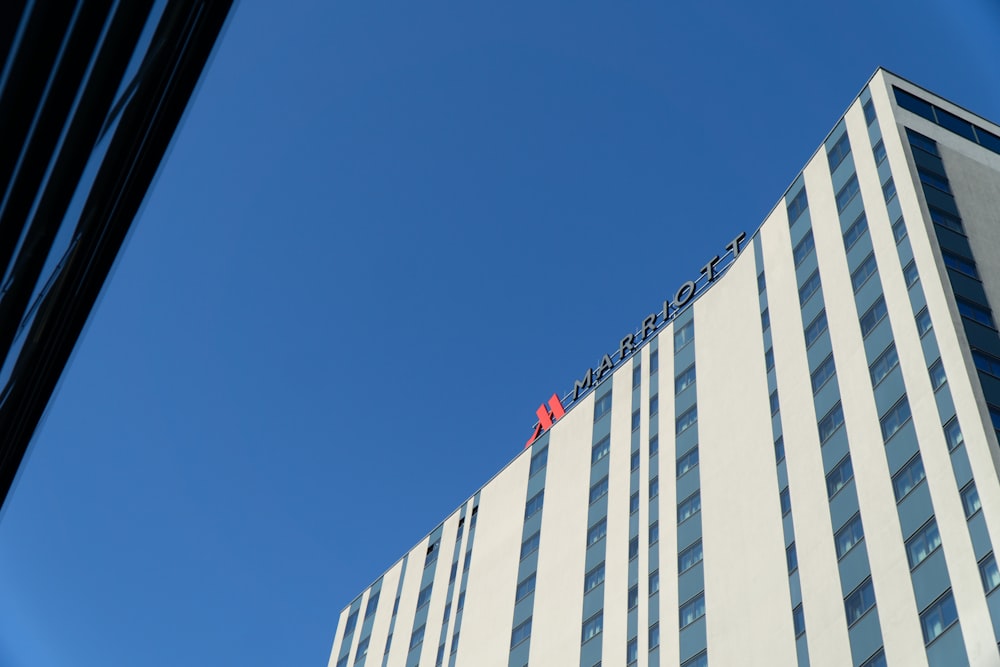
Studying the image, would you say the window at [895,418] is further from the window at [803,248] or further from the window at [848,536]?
the window at [803,248]

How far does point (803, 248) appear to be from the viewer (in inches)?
2263

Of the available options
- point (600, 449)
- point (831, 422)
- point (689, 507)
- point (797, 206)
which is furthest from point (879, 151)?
point (600, 449)

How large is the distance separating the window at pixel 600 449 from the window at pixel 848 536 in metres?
25.7

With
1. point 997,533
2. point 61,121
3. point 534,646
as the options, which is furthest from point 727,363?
point 61,121

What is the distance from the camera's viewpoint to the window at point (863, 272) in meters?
50.2

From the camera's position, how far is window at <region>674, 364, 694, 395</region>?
62.8 meters

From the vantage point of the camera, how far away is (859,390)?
152ft

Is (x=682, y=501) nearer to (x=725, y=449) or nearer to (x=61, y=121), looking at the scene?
(x=725, y=449)

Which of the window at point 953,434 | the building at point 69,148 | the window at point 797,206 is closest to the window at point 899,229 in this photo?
the window at point 797,206

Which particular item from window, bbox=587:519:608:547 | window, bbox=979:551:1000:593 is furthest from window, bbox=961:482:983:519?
window, bbox=587:519:608:547

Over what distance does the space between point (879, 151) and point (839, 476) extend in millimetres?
18573

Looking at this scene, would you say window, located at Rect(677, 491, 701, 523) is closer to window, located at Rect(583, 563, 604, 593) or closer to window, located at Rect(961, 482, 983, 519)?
window, located at Rect(583, 563, 604, 593)

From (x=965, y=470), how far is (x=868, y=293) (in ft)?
44.0

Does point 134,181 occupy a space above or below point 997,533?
below
